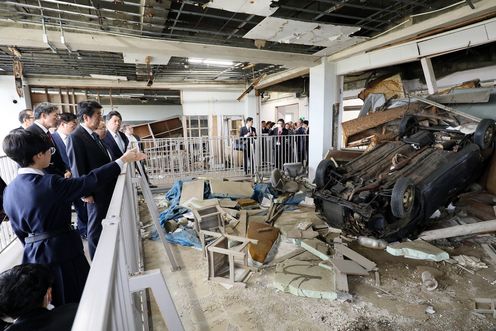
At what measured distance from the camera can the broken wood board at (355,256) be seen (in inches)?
114

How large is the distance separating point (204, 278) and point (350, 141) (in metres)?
4.14

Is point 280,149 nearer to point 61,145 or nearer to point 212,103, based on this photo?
point 212,103

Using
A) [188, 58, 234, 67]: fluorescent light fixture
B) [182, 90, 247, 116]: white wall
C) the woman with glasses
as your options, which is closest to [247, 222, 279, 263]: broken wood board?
the woman with glasses

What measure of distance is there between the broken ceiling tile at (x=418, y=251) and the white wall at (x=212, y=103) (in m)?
8.87

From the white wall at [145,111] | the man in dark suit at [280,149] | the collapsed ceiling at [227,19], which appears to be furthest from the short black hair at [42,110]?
the white wall at [145,111]

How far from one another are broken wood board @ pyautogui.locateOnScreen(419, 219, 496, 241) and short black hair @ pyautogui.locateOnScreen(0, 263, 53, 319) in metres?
3.94

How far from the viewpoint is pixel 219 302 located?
8.20ft

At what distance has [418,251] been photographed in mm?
3109

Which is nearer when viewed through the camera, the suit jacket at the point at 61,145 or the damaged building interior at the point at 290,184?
the damaged building interior at the point at 290,184

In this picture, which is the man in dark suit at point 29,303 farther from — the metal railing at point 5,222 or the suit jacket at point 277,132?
the suit jacket at point 277,132

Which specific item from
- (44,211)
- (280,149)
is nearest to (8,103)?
(280,149)

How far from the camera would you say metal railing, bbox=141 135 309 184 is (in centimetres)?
680

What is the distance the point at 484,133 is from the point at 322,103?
11.3ft

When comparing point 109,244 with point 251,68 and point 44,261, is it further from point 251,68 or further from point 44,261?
point 251,68
